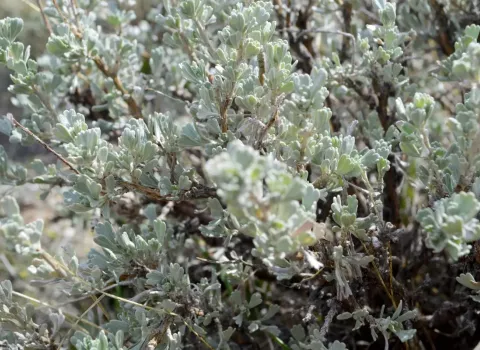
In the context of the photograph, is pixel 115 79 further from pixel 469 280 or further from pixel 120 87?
pixel 469 280

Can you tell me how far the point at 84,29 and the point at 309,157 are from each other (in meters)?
0.83

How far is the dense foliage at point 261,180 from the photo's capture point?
1.10 meters

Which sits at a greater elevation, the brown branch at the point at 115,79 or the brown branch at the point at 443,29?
the brown branch at the point at 443,29

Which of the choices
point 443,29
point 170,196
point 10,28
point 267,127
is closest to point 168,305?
point 170,196

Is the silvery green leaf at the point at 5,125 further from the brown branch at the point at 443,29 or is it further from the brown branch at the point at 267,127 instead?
the brown branch at the point at 443,29

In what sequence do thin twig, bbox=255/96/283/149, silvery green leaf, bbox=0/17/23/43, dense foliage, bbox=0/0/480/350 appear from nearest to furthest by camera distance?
dense foliage, bbox=0/0/480/350 < thin twig, bbox=255/96/283/149 < silvery green leaf, bbox=0/17/23/43

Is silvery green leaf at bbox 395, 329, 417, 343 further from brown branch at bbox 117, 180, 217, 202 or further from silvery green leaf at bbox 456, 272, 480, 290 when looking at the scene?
brown branch at bbox 117, 180, 217, 202

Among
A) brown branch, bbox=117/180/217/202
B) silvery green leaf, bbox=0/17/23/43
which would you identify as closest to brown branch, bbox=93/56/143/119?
silvery green leaf, bbox=0/17/23/43

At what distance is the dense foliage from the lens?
1103mm

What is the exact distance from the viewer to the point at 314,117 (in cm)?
120

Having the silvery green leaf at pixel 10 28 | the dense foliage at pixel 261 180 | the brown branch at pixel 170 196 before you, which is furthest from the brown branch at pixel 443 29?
the silvery green leaf at pixel 10 28

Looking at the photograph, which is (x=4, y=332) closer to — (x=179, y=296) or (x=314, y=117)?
(x=179, y=296)

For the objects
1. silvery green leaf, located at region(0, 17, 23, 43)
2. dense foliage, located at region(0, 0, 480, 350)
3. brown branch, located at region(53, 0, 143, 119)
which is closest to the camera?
dense foliage, located at region(0, 0, 480, 350)

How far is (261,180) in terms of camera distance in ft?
3.19
